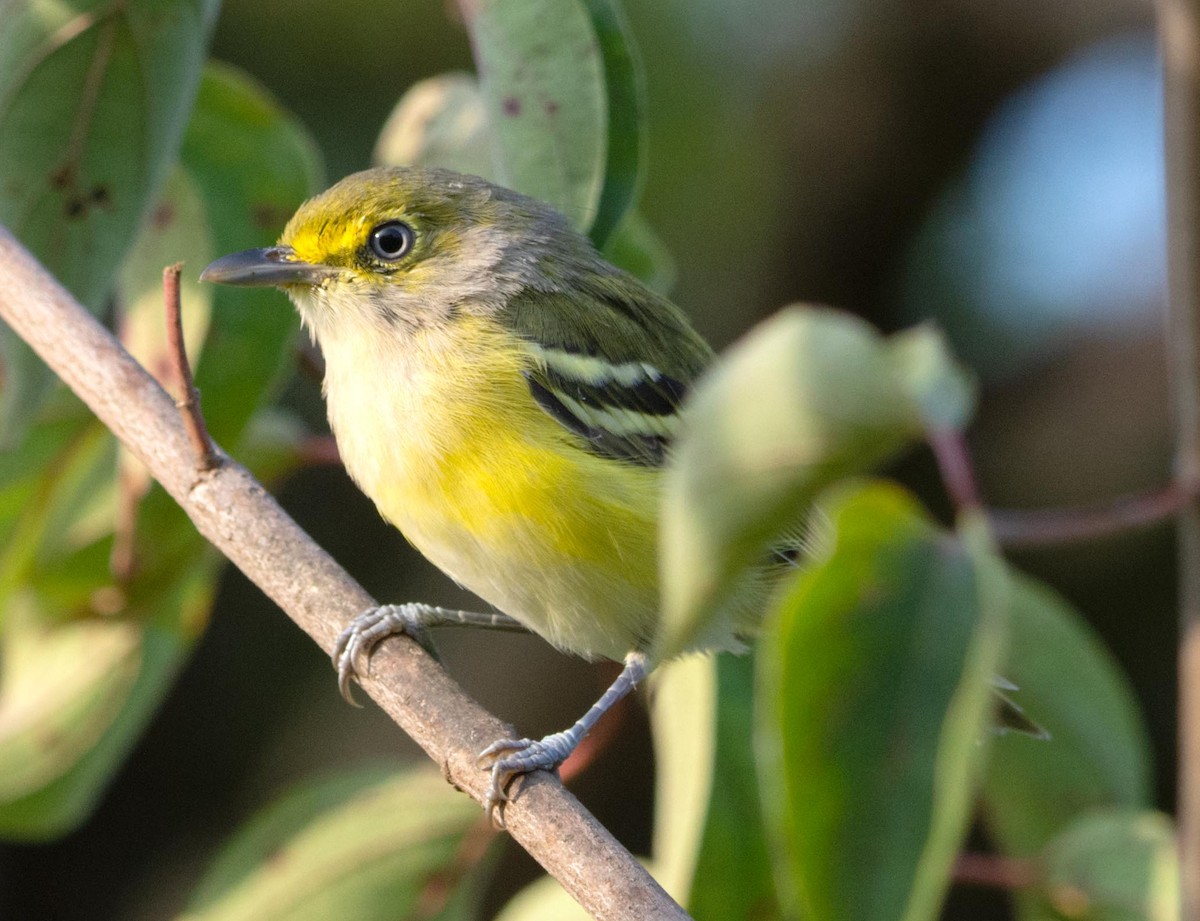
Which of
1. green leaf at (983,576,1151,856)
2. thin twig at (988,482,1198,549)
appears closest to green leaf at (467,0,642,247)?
thin twig at (988,482,1198,549)

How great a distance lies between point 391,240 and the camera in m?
2.82

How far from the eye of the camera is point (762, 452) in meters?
0.96

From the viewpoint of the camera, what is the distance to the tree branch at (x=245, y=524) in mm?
1907

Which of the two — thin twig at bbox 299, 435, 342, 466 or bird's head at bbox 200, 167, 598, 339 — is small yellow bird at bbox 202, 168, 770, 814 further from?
thin twig at bbox 299, 435, 342, 466

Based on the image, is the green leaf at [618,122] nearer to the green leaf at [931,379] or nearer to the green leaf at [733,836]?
the green leaf at [733,836]

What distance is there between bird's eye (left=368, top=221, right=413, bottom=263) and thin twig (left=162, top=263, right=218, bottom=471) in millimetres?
809

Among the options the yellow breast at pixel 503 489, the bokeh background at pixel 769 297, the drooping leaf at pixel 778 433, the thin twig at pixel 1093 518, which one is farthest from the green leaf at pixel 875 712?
the bokeh background at pixel 769 297

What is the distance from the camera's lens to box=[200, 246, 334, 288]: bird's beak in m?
2.43

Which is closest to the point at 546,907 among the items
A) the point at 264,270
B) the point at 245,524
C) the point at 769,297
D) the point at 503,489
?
the point at 503,489

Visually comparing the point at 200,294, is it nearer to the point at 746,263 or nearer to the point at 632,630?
the point at 632,630

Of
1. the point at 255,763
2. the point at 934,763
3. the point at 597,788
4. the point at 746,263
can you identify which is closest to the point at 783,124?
the point at 746,263

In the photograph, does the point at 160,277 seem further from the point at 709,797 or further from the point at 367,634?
the point at 709,797

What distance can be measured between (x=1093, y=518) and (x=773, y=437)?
1.24 metres

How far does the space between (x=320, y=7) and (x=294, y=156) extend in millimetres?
2679
